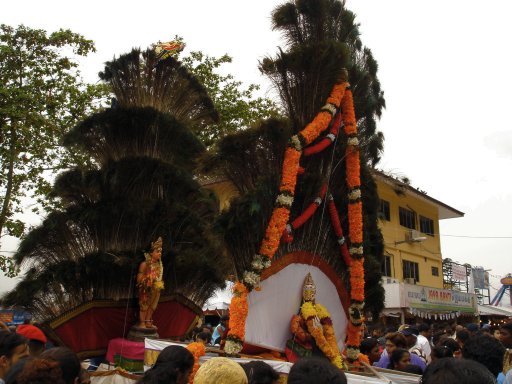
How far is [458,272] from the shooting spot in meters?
34.8

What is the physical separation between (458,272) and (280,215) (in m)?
30.1

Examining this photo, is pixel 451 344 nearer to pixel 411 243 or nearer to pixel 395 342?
pixel 395 342

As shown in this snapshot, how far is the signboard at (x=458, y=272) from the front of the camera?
34.5 m

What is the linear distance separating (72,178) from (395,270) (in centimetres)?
2209

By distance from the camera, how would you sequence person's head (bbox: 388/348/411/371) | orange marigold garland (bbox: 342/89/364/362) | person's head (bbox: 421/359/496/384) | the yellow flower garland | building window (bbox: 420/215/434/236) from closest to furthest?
1. person's head (bbox: 421/359/496/384)
2. person's head (bbox: 388/348/411/371)
3. the yellow flower garland
4. orange marigold garland (bbox: 342/89/364/362)
5. building window (bbox: 420/215/434/236)

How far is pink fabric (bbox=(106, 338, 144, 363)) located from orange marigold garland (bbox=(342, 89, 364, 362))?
10.2ft

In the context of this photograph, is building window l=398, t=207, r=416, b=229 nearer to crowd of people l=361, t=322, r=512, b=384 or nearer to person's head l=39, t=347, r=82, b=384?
crowd of people l=361, t=322, r=512, b=384

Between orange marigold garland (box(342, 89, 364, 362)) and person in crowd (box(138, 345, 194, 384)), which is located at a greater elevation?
orange marigold garland (box(342, 89, 364, 362))

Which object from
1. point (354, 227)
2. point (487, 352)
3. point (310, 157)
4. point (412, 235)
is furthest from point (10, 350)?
point (412, 235)

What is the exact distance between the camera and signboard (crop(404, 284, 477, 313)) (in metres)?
24.0

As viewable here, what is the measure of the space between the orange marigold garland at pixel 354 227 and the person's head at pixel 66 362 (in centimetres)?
610

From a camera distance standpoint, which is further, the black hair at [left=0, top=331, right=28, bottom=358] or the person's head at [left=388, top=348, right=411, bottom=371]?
the person's head at [left=388, top=348, right=411, bottom=371]

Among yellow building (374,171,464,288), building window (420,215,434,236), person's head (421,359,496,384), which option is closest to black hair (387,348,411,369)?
person's head (421,359,496,384)

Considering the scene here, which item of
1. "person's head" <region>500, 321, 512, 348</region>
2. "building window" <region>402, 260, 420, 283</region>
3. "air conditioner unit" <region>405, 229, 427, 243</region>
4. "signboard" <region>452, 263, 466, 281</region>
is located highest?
"air conditioner unit" <region>405, 229, 427, 243</region>
